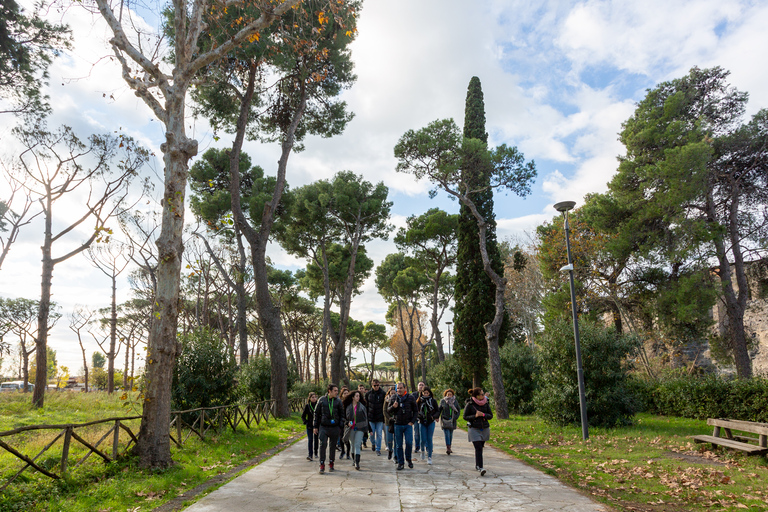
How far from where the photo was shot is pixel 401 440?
8.15m

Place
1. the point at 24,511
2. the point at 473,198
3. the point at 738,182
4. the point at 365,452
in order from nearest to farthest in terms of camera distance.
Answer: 1. the point at 24,511
2. the point at 365,452
3. the point at 738,182
4. the point at 473,198

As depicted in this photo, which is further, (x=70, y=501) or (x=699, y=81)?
(x=699, y=81)

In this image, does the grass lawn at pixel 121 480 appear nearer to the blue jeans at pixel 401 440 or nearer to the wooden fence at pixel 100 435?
the wooden fence at pixel 100 435

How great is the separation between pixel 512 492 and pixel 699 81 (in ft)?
68.0

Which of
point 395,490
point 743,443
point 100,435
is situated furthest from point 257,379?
point 743,443

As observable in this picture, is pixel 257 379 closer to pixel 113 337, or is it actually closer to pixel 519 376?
pixel 519 376

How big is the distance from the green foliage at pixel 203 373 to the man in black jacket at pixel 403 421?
567 cm

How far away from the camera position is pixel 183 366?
1151 cm

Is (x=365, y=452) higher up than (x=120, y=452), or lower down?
lower down

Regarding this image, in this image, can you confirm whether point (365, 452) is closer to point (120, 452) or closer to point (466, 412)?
point (466, 412)

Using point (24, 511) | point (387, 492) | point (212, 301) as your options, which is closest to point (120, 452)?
point (24, 511)

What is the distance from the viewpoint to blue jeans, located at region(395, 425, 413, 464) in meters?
8.11

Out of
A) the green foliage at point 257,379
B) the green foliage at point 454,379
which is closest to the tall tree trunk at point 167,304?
the green foliage at point 257,379

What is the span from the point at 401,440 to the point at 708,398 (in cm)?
1084
